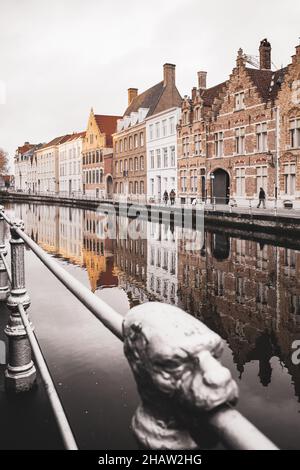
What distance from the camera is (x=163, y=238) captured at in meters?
21.5

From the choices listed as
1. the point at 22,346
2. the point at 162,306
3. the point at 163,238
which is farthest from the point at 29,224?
the point at 162,306

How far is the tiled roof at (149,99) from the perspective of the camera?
47688 millimetres

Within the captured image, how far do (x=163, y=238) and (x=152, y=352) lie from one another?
20.4 meters

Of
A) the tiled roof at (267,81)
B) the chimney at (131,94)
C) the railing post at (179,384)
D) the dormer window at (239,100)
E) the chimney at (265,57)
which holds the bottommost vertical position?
the railing post at (179,384)

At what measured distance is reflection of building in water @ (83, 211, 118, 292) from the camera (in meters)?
12.8

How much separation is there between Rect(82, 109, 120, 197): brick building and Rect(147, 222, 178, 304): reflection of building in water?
38.9 m

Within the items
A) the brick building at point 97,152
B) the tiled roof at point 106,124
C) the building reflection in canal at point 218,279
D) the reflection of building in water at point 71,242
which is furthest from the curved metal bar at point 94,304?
the tiled roof at point 106,124

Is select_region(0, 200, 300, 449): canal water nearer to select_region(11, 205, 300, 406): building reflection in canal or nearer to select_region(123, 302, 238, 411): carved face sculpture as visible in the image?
select_region(11, 205, 300, 406): building reflection in canal

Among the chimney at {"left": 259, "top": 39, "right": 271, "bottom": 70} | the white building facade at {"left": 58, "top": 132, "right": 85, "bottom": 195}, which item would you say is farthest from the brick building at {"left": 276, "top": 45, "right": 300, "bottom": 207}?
the white building facade at {"left": 58, "top": 132, "right": 85, "bottom": 195}

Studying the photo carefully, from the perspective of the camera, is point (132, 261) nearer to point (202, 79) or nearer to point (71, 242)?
point (71, 242)

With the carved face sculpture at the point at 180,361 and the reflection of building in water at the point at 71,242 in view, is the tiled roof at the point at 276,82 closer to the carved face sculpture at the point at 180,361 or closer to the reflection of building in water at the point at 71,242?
the reflection of building in water at the point at 71,242

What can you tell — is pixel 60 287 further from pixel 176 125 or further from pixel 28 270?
pixel 176 125

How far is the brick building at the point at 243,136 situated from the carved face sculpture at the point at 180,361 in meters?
27.2
